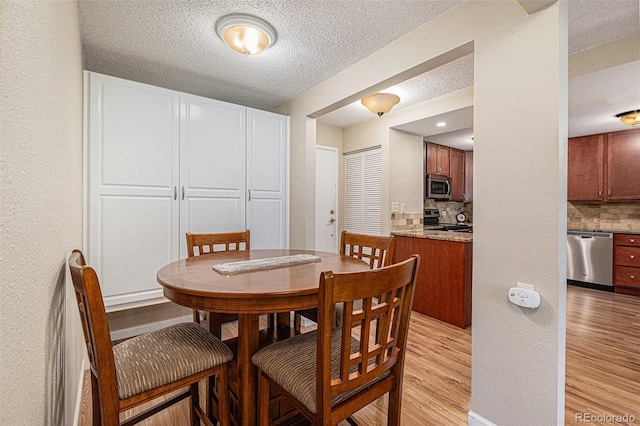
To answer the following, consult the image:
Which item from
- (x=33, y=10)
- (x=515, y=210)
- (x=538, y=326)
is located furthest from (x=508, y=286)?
(x=33, y=10)

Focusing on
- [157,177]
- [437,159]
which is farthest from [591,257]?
[157,177]

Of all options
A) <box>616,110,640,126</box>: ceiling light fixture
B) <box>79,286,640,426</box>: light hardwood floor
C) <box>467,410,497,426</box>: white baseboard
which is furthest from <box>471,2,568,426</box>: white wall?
<box>616,110,640,126</box>: ceiling light fixture

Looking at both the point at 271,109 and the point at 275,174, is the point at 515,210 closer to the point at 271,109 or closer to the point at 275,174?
the point at 275,174

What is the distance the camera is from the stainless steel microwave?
4.54 m

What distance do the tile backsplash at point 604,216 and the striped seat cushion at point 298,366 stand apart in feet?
16.6

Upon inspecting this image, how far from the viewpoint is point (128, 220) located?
2.30m

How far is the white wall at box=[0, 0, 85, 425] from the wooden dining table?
43 cm

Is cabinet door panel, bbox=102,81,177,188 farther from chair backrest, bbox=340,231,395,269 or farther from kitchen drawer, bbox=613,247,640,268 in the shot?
kitchen drawer, bbox=613,247,640,268

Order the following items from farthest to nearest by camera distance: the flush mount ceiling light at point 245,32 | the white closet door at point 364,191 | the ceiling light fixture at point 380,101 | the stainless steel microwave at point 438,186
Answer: the stainless steel microwave at point 438,186, the white closet door at point 364,191, the ceiling light fixture at point 380,101, the flush mount ceiling light at point 245,32

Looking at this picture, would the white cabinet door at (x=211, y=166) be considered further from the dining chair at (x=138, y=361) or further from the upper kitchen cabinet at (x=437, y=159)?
the upper kitchen cabinet at (x=437, y=159)

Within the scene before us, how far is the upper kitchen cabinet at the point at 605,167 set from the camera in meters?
4.09

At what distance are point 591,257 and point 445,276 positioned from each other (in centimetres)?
284

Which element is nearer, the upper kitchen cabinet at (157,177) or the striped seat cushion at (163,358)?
the striped seat cushion at (163,358)

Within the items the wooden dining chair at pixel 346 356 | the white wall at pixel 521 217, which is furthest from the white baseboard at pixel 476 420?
the wooden dining chair at pixel 346 356
